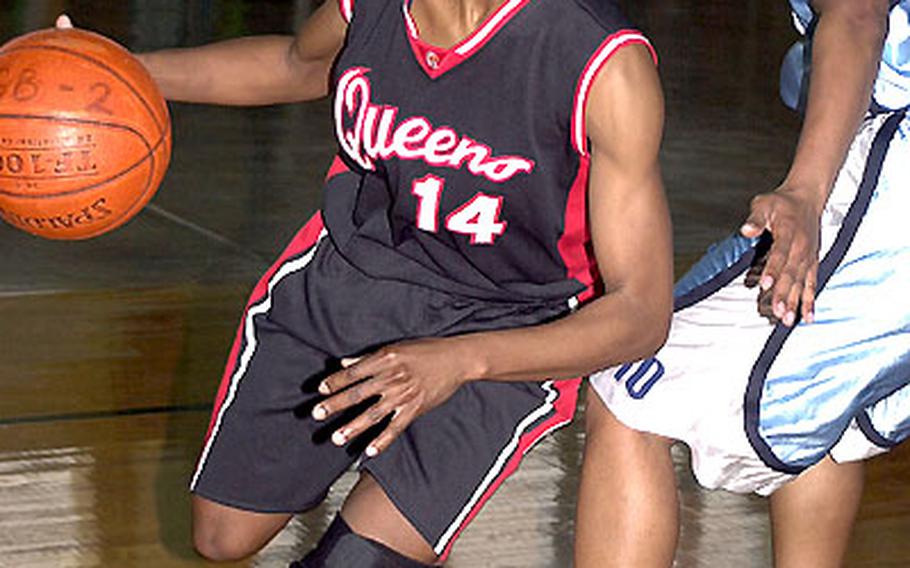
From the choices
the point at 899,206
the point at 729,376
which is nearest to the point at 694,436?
the point at 729,376

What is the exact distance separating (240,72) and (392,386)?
1069 mm

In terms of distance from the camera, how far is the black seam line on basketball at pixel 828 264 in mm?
2486

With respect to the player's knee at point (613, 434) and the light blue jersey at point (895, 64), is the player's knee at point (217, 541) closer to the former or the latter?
the player's knee at point (613, 434)

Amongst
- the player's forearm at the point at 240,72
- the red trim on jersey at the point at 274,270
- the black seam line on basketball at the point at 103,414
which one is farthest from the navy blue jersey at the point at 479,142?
the black seam line on basketball at the point at 103,414

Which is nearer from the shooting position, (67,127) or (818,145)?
(818,145)

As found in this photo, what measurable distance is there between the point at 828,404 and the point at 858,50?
512 mm

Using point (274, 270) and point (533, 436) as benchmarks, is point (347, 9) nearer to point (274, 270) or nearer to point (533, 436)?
point (274, 270)

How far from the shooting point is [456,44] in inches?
95.7

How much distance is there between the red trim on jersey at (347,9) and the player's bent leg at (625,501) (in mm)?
668

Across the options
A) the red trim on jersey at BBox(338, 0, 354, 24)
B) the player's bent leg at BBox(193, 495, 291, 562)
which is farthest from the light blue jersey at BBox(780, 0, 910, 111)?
the player's bent leg at BBox(193, 495, 291, 562)

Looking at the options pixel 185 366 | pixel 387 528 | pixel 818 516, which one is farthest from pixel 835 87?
pixel 185 366

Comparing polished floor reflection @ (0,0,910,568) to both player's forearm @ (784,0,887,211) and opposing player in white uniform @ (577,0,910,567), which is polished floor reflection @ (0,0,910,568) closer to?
opposing player in white uniform @ (577,0,910,567)

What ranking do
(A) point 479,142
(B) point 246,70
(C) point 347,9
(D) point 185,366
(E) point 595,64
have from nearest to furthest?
(E) point 595,64 → (A) point 479,142 → (C) point 347,9 → (B) point 246,70 → (D) point 185,366

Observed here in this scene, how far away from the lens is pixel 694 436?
2559 mm
